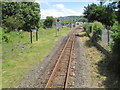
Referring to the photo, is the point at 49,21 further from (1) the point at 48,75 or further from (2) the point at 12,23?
(1) the point at 48,75

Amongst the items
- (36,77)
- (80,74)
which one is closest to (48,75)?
(36,77)

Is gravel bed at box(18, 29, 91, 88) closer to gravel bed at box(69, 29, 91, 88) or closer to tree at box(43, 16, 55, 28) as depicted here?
gravel bed at box(69, 29, 91, 88)

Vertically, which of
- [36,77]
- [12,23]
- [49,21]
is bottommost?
[36,77]

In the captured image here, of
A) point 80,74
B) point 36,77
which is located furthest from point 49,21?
point 36,77

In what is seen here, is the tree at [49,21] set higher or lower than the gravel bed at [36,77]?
higher

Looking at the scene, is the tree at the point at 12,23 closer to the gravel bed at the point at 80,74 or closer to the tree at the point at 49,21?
the gravel bed at the point at 80,74

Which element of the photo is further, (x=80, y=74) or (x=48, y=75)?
(x=80, y=74)

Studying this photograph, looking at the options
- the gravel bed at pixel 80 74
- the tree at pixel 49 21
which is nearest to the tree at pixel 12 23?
the gravel bed at pixel 80 74

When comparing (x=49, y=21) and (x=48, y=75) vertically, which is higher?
(x=49, y=21)

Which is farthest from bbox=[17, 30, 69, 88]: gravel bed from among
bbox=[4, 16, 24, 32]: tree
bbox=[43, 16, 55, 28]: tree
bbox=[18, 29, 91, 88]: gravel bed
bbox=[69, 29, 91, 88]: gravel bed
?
bbox=[43, 16, 55, 28]: tree

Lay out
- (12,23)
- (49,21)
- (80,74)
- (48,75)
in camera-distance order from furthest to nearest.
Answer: (49,21), (12,23), (80,74), (48,75)

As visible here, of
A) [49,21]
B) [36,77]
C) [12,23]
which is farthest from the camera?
[49,21]

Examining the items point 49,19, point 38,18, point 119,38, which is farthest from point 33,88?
point 49,19

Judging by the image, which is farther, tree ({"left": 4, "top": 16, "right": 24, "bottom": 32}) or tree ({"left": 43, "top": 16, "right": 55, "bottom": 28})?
tree ({"left": 43, "top": 16, "right": 55, "bottom": 28})
